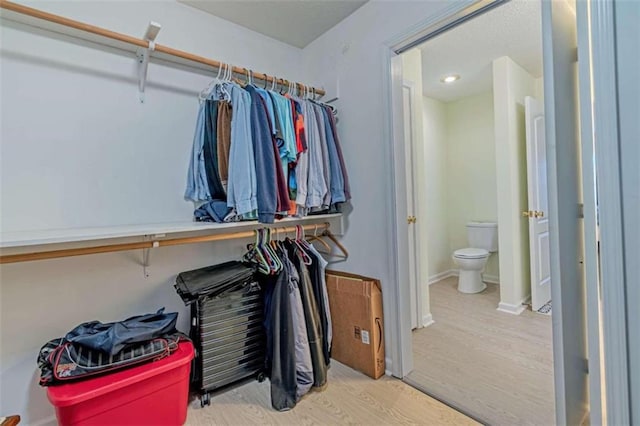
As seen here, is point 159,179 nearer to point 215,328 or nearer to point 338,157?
point 215,328

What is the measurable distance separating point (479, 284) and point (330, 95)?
2.61 metres

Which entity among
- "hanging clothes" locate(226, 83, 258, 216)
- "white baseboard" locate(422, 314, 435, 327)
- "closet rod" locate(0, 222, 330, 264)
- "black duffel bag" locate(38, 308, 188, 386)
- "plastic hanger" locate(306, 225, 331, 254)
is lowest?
"white baseboard" locate(422, 314, 435, 327)

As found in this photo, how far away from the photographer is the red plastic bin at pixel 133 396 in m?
1.20

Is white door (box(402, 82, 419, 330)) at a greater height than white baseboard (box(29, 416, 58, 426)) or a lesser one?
greater

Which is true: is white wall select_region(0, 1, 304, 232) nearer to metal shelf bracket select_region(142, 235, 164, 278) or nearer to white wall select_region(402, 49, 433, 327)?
metal shelf bracket select_region(142, 235, 164, 278)

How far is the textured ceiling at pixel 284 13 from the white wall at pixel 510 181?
1683 mm

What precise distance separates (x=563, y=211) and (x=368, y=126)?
114 centimetres

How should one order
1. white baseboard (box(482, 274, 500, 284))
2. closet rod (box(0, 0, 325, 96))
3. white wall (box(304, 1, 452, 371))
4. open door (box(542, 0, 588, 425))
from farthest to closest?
white baseboard (box(482, 274, 500, 284)), white wall (box(304, 1, 452, 371)), closet rod (box(0, 0, 325, 96)), open door (box(542, 0, 588, 425))

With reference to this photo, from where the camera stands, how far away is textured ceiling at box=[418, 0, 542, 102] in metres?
2.13

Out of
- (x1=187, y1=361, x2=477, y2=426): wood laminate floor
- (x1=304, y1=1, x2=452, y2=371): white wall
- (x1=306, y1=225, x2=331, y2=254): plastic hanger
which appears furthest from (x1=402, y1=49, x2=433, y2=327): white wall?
(x1=187, y1=361, x2=477, y2=426): wood laminate floor

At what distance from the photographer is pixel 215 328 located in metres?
1.67

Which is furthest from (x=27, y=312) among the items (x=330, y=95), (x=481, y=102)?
(x=481, y=102)

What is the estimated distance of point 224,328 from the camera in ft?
5.58

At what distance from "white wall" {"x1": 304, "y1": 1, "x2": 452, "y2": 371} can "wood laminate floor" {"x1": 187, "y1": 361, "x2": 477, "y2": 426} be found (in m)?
0.24
